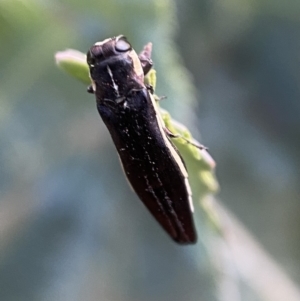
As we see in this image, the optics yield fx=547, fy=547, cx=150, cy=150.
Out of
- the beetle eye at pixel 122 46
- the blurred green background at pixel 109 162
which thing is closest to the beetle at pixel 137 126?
the beetle eye at pixel 122 46

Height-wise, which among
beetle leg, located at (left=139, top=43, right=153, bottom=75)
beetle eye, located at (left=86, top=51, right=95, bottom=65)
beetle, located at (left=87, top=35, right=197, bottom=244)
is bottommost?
beetle, located at (left=87, top=35, right=197, bottom=244)

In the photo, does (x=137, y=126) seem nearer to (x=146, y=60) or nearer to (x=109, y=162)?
(x=146, y=60)

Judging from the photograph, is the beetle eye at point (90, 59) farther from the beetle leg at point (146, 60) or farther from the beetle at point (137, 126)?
the beetle leg at point (146, 60)

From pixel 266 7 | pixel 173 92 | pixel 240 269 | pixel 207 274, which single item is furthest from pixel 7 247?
pixel 266 7

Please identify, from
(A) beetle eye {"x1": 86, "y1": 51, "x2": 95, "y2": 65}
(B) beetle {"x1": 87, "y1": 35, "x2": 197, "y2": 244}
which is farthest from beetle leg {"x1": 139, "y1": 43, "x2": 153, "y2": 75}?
(A) beetle eye {"x1": 86, "y1": 51, "x2": 95, "y2": 65}

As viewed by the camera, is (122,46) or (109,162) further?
(109,162)

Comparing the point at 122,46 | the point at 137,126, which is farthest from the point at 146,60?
the point at 137,126

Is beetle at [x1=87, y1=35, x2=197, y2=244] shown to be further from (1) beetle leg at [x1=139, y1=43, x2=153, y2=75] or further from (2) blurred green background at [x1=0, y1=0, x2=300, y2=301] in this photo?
(2) blurred green background at [x1=0, y1=0, x2=300, y2=301]
